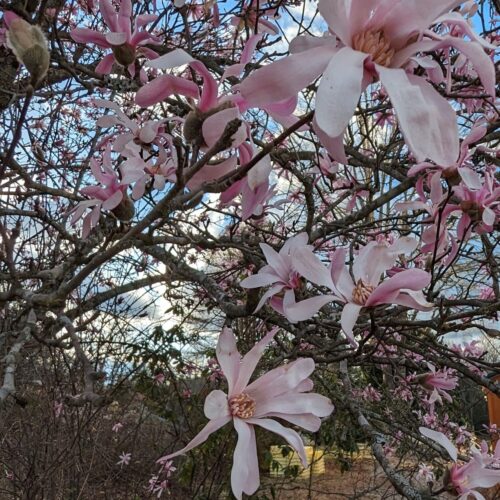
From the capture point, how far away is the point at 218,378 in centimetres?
316

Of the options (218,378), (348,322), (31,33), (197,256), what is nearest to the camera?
(31,33)

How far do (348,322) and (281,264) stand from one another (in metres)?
0.25

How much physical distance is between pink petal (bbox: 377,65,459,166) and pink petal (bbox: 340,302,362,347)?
309mm

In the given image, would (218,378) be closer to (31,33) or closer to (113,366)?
(113,366)

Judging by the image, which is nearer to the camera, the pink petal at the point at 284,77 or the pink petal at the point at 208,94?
the pink petal at the point at 284,77

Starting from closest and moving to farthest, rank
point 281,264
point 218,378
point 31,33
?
1. point 31,33
2. point 281,264
3. point 218,378

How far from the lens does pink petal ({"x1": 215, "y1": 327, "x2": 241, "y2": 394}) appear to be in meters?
0.76

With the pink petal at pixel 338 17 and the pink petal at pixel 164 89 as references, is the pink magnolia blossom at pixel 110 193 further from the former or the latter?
the pink petal at pixel 338 17

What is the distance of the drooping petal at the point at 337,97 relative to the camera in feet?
1.32

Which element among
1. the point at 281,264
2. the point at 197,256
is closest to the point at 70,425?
the point at 197,256

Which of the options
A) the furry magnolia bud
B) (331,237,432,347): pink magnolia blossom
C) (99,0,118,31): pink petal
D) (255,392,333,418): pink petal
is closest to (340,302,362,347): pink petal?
(331,237,432,347): pink magnolia blossom

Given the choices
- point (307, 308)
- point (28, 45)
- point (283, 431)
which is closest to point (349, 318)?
point (307, 308)

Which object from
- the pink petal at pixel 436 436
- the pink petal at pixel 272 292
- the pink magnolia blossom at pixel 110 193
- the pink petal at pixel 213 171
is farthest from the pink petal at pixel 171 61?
the pink petal at pixel 436 436

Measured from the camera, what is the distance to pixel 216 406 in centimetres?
73
